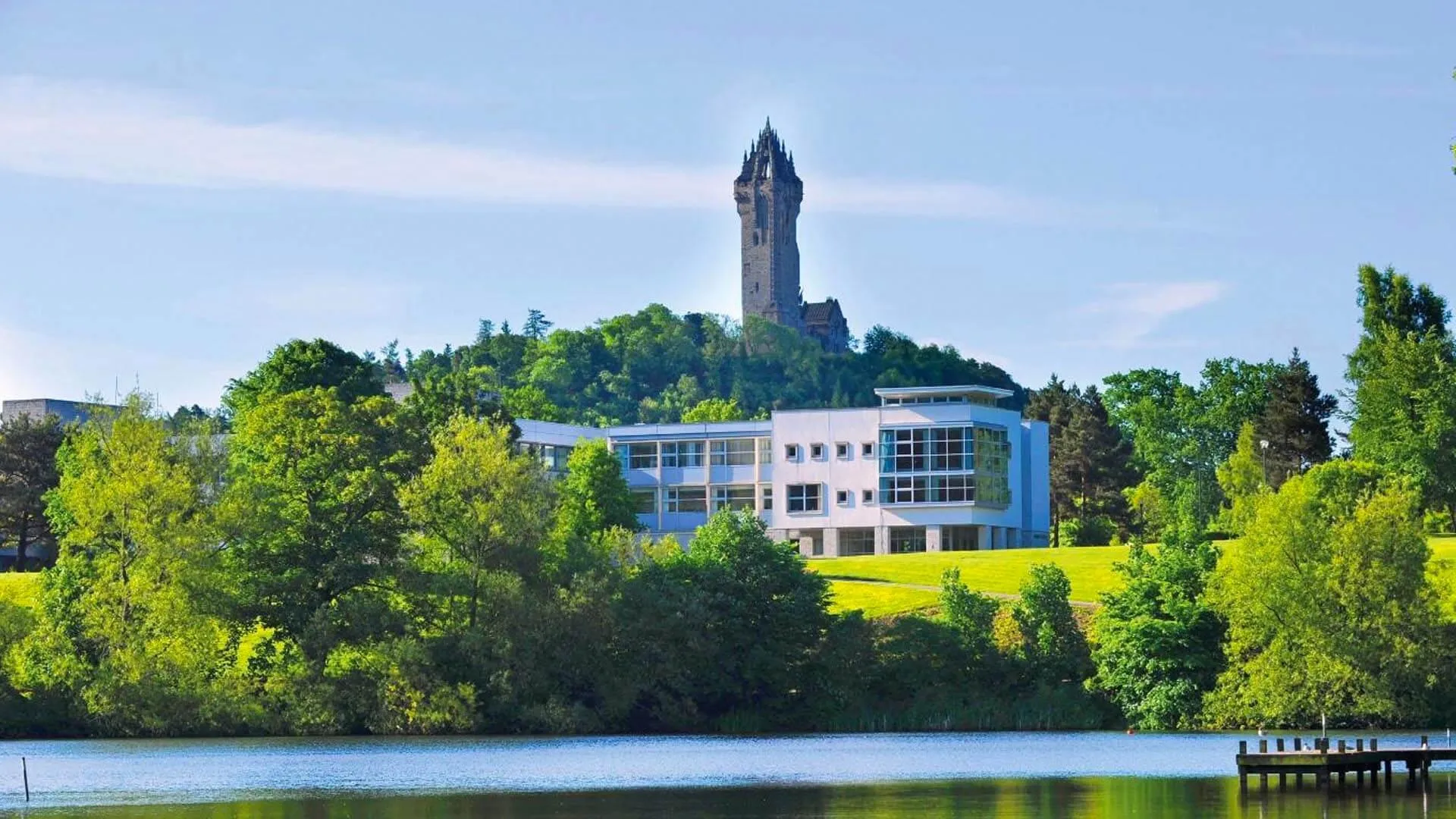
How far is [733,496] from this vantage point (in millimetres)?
161875

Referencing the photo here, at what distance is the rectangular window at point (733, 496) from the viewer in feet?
529

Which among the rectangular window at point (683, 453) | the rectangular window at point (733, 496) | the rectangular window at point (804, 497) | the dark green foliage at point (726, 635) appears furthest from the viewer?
the rectangular window at point (683, 453)

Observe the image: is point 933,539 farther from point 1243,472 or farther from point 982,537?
point 1243,472

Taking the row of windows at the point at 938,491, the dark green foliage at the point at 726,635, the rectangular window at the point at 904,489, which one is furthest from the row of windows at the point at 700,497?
the dark green foliage at the point at 726,635

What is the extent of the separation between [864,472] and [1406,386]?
39.2 meters

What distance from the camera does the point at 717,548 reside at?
3585 inches

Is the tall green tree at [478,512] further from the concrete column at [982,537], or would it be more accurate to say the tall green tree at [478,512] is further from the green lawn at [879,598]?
the concrete column at [982,537]

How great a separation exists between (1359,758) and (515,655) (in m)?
37.6

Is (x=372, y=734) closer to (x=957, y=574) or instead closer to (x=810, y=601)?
(x=810, y=601)

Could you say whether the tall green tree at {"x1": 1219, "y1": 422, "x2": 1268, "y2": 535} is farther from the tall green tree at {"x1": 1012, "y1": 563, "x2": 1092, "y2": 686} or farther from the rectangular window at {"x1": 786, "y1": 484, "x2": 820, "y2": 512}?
the rectangular window at {"x1": 786, "y1": 484, "x2": 820, "y2": 512}

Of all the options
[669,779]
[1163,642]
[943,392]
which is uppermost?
[943,392]

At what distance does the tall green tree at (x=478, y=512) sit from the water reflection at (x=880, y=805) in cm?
3296

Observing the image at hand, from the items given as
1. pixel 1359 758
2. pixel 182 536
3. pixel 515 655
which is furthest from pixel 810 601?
pixel 1359 758

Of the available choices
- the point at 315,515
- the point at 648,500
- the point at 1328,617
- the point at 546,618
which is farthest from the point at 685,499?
the point at 1328,617
